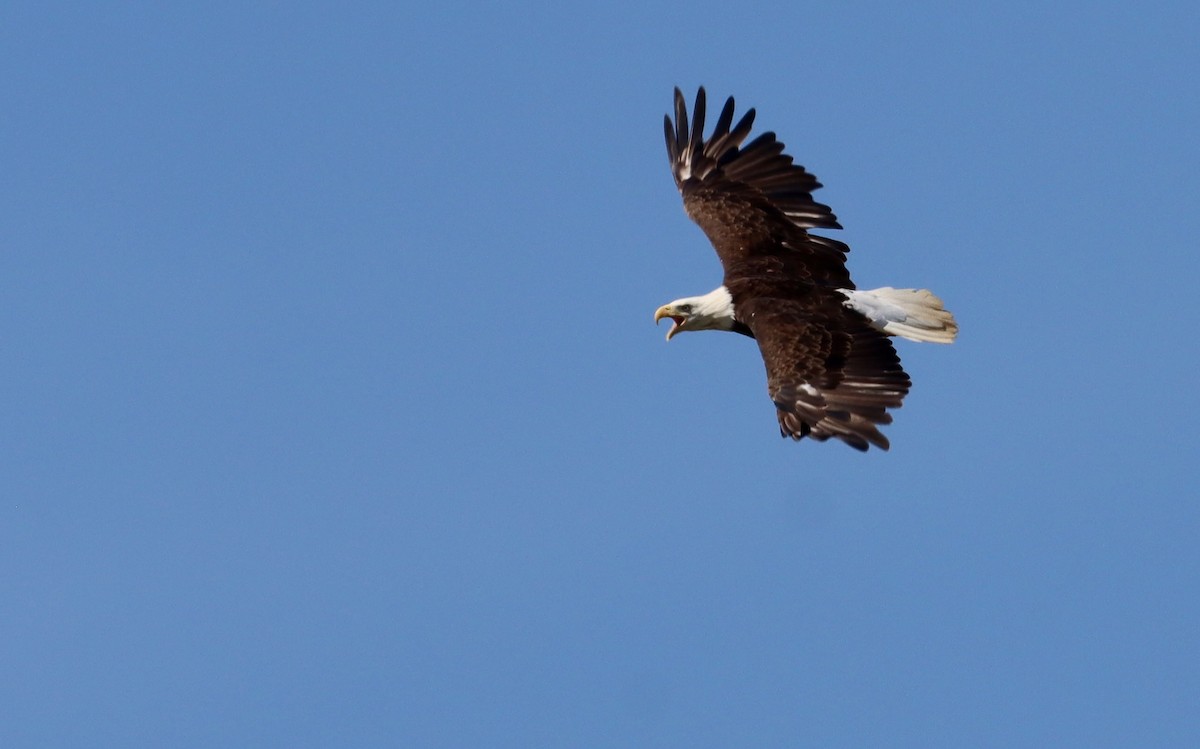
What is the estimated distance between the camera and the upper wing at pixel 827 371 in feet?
51.7

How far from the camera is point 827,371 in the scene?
16.4 m

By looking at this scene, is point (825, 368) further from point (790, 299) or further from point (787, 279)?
point (787, 279)

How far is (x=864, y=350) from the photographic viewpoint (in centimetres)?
1669

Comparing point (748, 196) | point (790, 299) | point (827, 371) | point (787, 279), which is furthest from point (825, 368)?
point (748, 196)

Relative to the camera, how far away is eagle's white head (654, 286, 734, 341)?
18.0 meters

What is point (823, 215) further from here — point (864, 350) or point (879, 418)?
point (879, 418)

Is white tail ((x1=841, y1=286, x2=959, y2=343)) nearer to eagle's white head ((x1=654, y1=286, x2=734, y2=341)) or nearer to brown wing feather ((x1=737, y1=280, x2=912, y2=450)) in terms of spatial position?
brown wing feather ((x1=737, y1=280, x2=912, y2=450))

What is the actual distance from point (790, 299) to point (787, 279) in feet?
1.14

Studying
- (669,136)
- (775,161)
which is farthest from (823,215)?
(669,136)

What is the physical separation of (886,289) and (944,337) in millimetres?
733

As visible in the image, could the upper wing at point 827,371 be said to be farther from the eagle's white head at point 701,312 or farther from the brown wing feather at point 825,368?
the eagle's white head at point 701,312

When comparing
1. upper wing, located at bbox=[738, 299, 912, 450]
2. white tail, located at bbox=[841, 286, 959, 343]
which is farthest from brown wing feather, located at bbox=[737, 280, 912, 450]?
white tail, located at bbox=[841, 286, 959, 343]

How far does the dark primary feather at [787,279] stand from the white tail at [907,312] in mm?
216

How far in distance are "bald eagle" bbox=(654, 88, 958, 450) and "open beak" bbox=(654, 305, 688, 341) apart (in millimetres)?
14
